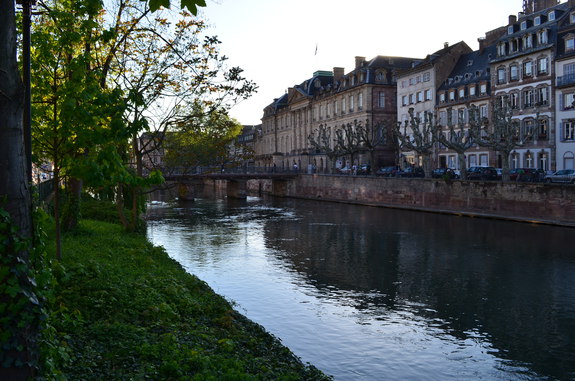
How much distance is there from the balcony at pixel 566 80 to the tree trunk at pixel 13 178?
5002cm

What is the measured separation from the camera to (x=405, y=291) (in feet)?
67.1

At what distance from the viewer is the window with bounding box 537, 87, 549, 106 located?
50781mm

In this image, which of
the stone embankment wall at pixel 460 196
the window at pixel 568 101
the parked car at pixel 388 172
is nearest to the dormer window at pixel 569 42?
the window at pixel 568 101

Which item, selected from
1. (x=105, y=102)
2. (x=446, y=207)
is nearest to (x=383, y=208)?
(x=446, y=207)

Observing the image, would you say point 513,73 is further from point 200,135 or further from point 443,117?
point 200,135

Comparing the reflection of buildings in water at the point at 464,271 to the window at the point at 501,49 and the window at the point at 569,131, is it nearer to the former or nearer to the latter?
the window at the point at 569,131

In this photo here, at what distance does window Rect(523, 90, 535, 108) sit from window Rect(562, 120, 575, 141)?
4397 mm

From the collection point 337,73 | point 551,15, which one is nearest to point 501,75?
point 551,15

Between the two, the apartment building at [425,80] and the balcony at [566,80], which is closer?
A: the balcony at [566,80]

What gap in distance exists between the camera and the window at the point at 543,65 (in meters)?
51.0

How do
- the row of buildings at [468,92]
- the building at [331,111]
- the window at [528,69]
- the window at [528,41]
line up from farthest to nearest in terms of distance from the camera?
the building at [331,111] → the window at [528,41] → the window at [528,69] → the row of buildings at [468,92]

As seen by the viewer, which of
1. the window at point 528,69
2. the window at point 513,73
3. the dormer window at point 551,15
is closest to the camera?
the dormer window at point 551,15

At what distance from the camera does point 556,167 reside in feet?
Answer: 163

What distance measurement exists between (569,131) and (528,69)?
7.71 meters
